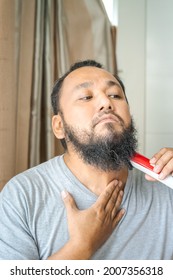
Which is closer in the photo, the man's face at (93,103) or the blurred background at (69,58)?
the man's face at (93,103)

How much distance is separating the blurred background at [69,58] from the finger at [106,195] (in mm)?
274

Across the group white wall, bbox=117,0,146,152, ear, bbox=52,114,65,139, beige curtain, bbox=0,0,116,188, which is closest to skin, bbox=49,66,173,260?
ear, bbox=52,114,65,139

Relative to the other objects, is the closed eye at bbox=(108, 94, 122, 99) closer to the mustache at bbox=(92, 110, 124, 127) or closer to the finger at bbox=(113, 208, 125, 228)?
the mustache at bbox=(92, 110, 124, 127)

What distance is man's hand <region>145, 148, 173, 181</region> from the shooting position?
0.60 metres

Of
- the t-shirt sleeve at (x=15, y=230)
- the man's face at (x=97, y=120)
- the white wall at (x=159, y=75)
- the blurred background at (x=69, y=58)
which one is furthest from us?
the white wall at (x=159, y=75)

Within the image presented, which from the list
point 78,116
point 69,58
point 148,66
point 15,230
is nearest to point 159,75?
point 148,66

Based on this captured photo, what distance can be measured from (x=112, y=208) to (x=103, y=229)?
0.18ft

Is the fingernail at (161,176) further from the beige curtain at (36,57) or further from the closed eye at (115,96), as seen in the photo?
the beige curtain at (36,57)

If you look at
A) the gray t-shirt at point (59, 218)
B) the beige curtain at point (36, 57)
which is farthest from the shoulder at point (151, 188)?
the beige curtain at point (36, 57)

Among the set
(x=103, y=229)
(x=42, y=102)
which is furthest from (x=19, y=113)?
(x=103, y=229)

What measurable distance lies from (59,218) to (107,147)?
190 millimetres

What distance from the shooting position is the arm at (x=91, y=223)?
536 millimetres

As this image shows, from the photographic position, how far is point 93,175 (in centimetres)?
68
